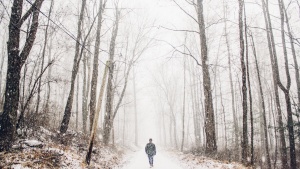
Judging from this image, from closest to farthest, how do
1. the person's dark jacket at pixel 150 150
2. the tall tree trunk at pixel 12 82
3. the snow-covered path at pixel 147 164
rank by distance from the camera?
the tall tree trunk at pixel 12 82
the snow-covered path at pixel 147 164
the person's dark jacket at pixel 150 150

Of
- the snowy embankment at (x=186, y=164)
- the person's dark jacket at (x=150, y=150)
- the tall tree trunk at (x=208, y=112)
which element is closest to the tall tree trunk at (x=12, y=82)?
the snowy embankment at (x=186, y=164)

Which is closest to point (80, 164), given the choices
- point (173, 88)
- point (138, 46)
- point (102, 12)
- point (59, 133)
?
point (59, 133)

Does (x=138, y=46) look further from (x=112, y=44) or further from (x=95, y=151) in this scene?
(x=95, y=151)

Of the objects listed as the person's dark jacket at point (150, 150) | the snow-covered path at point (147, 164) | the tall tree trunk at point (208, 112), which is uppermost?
the tall tree trunk at point (208, 112)

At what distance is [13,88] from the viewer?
9125 millimetres

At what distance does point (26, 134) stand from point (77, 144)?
3.70 metres

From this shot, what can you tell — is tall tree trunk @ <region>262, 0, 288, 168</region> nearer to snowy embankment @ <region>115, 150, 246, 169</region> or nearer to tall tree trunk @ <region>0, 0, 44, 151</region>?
snowy embankment @ <region>115, 150, 246, 169</region>

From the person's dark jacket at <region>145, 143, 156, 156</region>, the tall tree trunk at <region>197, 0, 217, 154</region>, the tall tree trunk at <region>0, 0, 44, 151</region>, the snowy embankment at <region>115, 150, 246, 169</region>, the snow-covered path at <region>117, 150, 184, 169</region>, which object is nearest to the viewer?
the tall tree trunk at <region>0, 0, 44, 151</region>

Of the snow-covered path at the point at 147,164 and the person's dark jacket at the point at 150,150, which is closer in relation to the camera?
the snow-covered path at the point at 147,164

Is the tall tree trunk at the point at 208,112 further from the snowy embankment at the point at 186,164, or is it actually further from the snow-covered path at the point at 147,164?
the snow-covered path at the point at 147,164

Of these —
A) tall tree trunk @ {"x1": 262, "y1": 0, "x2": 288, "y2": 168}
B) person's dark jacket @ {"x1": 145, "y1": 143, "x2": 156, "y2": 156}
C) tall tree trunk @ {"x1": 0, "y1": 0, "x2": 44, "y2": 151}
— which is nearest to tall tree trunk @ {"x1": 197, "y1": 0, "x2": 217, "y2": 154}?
person's dark jacket @ {"x1": 145, "y1": 143, "x2": 156, "y2": 156}

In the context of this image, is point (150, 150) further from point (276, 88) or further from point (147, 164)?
point (276, 88)

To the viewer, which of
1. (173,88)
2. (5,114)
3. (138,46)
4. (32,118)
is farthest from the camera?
(173,88)

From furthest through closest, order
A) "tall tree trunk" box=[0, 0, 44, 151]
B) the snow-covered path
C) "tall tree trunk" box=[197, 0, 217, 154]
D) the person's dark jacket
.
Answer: the person's dark jacket < the snow-covered path < "tall tree trunk" box=[197, 0, 217, 154] < "tall tree trunk" box=[0, 0, 44, 151]
